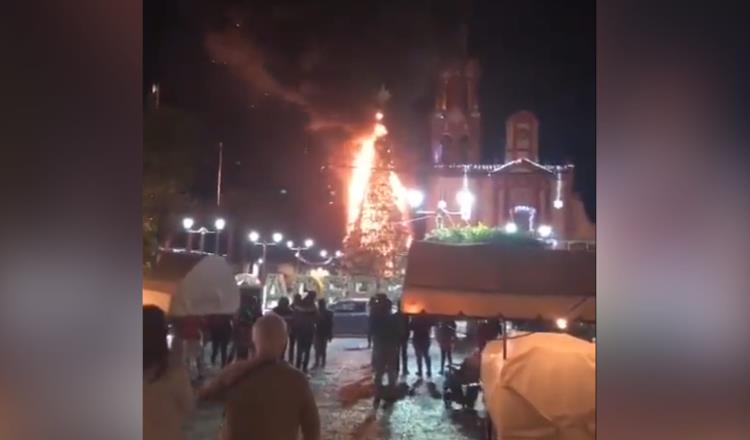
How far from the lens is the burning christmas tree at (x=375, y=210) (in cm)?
175

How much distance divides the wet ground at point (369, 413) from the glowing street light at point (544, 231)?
0.32 metres

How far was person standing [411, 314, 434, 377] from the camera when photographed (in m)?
1.76

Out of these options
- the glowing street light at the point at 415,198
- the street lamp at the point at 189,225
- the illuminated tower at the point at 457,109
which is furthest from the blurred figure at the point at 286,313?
the illuminated tower at the point at 457,109

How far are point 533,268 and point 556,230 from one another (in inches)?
3.8

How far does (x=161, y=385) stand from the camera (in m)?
1.80

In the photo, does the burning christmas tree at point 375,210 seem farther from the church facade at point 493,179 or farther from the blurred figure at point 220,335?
the blurred figure at point 220,335

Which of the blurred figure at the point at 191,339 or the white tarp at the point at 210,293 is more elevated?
the white tarp at the point at 210,293

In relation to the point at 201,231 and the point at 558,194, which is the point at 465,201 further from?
the point at 201,231

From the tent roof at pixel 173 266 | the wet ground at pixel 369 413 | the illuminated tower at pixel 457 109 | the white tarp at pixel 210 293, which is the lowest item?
the wet ground at pixel 369 413

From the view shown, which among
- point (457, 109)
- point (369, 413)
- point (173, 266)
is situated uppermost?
point (457, 109)

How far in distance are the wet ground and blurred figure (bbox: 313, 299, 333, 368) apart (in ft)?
0.05

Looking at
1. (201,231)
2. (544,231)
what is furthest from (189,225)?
(544,231)

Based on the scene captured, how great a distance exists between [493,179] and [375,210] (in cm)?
27

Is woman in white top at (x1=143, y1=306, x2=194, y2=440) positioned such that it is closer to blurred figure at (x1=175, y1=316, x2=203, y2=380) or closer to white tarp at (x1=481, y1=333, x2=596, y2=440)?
blurred figure at (x1=175, y1=316, x2=203, y2=380)
